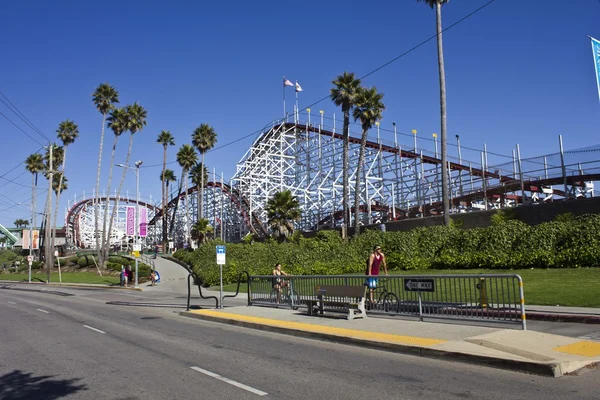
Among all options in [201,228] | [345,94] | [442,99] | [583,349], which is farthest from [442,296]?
[201,228]

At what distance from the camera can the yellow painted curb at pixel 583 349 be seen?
25.9 ft

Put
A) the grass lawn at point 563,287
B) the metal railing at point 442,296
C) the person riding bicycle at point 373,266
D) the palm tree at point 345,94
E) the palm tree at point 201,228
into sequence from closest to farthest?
the metal railing at point 442,296
the person riding bicycle at point 373,266
the grass lawn at point 563,287
the palm tree at point 345,94
the palm tree at point 201,228

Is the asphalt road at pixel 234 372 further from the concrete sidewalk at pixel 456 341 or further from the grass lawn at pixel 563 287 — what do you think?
the grass lawn at pixel 563 287

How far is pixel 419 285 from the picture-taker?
1178 cm

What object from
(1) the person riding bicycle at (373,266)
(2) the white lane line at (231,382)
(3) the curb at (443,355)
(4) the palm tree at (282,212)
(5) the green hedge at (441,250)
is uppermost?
(4) the palm tree at (282,212)

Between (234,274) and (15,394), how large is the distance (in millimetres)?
25339

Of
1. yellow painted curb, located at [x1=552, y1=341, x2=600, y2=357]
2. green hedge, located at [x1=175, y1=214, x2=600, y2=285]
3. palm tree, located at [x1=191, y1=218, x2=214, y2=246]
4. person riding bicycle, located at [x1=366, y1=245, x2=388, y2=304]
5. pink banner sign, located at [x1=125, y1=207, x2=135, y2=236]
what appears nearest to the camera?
yellow painted curb, located at [x1=552, y1=341, x2=600, y2=357]

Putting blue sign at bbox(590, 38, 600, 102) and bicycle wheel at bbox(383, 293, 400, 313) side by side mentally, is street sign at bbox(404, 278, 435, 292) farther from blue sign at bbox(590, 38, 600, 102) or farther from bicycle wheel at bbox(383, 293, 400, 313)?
blue sign at bbox(590, 38, 600, 102)

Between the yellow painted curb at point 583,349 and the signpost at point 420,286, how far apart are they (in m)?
3.38

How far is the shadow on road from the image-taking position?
22.0 ft

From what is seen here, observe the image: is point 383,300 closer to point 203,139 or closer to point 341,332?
point 341,332

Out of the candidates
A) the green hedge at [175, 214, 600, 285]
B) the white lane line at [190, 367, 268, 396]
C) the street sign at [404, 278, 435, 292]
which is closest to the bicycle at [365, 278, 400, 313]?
the street sign at [404, 278, 435, 292]

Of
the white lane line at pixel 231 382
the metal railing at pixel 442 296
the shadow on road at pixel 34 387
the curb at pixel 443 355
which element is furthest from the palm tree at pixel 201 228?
the white lane line at pixel 231 382

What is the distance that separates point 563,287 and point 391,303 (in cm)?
670
